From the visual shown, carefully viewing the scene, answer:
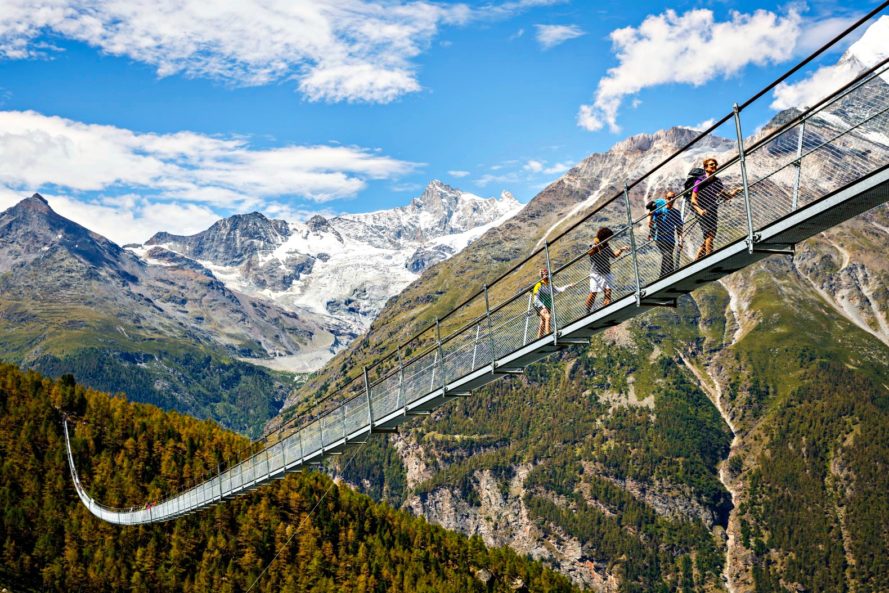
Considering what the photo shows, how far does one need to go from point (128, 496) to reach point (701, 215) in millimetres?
139373

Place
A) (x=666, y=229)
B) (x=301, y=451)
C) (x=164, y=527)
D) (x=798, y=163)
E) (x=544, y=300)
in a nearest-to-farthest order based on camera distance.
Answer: (x=798, y=163), (x=666, y=229), (x=544, y=300), (x=301, y=451), (x=164, y=527)

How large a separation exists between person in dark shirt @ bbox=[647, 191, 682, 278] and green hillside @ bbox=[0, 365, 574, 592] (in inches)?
4545

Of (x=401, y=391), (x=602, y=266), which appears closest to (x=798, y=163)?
(x=602, y=266)

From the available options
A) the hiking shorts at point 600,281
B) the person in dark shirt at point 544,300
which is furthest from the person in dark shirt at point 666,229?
the person in dark shirt at point 544,300

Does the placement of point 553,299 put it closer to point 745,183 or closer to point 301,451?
point 745,183

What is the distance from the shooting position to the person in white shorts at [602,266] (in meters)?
23.4

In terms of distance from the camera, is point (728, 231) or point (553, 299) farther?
point (553, 299)

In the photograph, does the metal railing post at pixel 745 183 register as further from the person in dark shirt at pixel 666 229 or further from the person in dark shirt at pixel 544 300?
the person in dark shirt at pixel 544 300

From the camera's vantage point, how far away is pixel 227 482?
5038 cm

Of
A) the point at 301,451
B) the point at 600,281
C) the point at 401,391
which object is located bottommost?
the point at 301,451

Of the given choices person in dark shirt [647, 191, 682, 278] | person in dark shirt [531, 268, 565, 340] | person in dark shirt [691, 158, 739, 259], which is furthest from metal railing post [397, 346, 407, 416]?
person in dark shirt [691, 158, 739, 259]

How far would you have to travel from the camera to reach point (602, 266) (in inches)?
936

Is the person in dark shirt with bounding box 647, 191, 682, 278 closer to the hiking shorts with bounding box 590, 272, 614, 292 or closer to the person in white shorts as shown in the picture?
the person in white shorts

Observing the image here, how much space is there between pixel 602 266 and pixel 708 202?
4.26 meters
